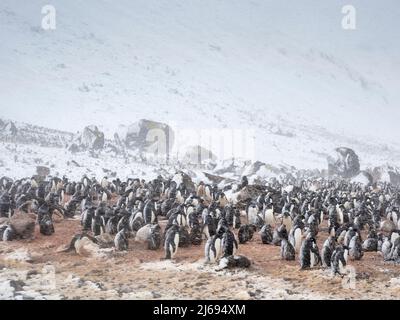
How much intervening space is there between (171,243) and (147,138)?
29.3 m

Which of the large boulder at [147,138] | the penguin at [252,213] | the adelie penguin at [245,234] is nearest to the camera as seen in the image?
the adelie penguin at [245,234]

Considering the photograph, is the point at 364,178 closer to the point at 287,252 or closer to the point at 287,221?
the point at 287,221

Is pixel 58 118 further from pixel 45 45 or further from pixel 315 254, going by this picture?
pixel 315 254

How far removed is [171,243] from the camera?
27.2 feet

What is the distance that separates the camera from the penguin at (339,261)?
7438mm

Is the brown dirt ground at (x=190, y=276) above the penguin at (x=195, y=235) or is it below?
below

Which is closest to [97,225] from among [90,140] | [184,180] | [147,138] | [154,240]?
[154,240]

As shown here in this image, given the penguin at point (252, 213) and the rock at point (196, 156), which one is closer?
the penguin at point (252, 213)

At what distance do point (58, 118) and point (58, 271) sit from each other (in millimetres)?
40014

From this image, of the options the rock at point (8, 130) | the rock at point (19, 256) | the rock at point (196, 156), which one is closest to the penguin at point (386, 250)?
the rock at point (19, 256)

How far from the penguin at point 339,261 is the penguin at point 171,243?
9.48 feet

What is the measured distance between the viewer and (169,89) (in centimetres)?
7294

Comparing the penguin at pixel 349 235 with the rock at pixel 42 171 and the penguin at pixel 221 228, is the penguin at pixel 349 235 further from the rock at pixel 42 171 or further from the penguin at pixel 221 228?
the rock at pixel 42 171
